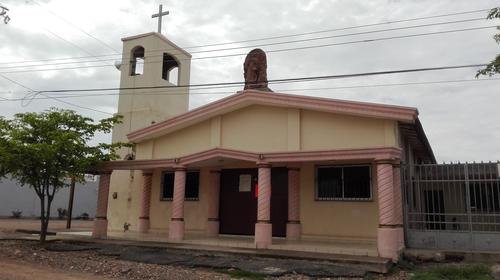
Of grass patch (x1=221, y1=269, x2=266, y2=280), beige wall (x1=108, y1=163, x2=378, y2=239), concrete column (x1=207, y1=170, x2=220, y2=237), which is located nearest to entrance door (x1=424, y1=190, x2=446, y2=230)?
beige wall (x1=108, y1=163, x2=378, y2=239)

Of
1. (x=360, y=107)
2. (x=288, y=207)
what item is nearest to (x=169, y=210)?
(x=288, y=207)

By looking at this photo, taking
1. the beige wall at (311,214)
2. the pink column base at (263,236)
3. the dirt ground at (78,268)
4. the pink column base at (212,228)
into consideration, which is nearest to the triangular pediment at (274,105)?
the beige wall at (311,214)

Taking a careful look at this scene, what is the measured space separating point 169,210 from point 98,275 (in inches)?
289

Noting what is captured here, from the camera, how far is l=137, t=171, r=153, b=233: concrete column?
1719cm

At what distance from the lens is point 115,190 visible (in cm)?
1888

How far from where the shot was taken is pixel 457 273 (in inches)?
379

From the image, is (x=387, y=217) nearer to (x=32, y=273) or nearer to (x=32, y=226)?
(x=32, y=273)

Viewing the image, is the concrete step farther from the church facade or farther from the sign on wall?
the sign on wall

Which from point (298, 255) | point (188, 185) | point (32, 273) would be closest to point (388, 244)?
point (298, 255)

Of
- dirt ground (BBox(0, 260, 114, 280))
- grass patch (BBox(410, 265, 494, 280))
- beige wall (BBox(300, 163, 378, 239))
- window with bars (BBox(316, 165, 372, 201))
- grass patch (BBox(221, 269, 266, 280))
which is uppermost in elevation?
window with bars (BBox(316, 165, 372, 201))

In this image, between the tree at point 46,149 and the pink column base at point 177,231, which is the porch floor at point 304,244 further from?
the tree at point 46,149

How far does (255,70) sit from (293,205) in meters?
5.18

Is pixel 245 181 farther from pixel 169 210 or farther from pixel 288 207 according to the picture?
pixel 169 210

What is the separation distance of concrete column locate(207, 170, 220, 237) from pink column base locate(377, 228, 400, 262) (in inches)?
261
